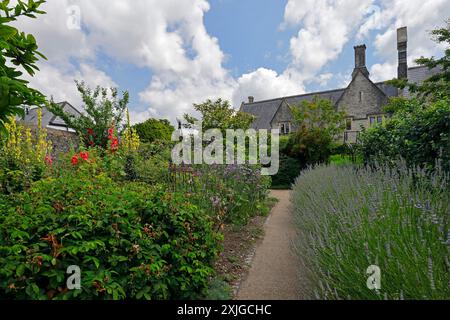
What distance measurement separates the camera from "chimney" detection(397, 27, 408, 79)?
2270cm

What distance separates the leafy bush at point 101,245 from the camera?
5.14 feet

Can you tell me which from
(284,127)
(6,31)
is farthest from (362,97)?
(6,31)

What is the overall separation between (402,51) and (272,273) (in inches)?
1063

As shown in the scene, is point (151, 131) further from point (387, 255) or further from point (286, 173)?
point (387, 255)

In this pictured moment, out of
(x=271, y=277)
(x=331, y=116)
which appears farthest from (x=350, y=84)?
(x=271, y=277)

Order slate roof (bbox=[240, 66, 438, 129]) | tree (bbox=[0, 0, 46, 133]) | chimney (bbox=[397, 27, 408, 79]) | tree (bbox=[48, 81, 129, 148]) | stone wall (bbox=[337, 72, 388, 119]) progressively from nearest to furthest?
tree (bbox=[0, 0, 46, 133]) → tree (bbox=[48, 81, 129, 148]) → chimney (bbox=[397, 27, 408, 79]) → stone wall (bbox=[337, 72, 388, 119]) → slate roof (bbox=[240, 66, 438, 129])

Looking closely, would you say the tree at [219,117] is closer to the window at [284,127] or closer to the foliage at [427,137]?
the foliage at [427,137]

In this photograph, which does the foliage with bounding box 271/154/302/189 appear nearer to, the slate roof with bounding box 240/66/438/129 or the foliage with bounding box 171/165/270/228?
the foliage with bounding box 171/165/270/228

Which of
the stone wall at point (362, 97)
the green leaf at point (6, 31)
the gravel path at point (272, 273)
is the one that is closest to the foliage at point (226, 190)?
the gravel path at point (272, 273)

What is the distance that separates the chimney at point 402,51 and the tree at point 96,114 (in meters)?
22.5

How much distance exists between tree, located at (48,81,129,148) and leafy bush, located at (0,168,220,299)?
34.4ft

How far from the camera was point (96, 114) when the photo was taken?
1273 centimetres

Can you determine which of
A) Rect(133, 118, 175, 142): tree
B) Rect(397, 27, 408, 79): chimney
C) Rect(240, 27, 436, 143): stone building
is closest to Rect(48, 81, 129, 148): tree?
Rect(133, 118, 175, 142): tree
